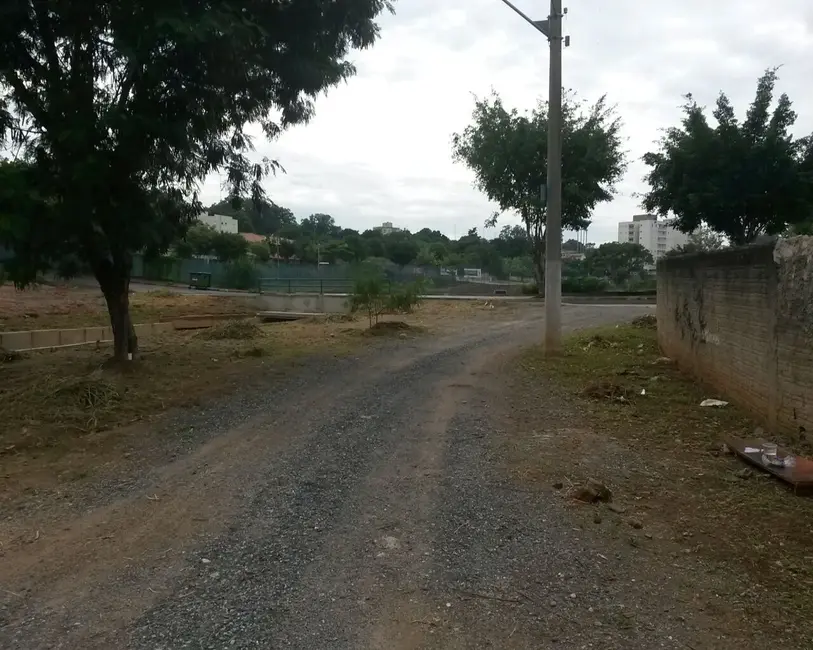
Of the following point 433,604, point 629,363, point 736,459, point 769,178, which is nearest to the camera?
point 433,604

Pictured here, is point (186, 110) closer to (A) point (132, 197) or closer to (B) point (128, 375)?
(A) point (132, 197)

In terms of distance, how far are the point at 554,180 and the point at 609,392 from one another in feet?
17.1

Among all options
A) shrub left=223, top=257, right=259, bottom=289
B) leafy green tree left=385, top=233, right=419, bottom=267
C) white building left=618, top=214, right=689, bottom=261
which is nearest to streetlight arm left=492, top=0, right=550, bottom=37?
shrub left=223, top=257, right=259, bottom=289

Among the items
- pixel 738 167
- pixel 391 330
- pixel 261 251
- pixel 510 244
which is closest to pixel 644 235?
pixel 510 244

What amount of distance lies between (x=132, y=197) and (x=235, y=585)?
274 inches

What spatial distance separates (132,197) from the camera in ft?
30.4

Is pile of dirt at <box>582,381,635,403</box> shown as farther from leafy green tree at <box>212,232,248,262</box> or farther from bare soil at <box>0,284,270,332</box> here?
leafy green tree at <box>212,232,248,262</box>

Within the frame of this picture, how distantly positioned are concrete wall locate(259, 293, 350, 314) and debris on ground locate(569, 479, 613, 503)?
61.9ft

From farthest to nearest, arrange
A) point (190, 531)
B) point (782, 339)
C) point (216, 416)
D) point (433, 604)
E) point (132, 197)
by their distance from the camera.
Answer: point (132, 197) < point (216, 416) < point (782, 339) < point (190, 531) < point (433, 604)

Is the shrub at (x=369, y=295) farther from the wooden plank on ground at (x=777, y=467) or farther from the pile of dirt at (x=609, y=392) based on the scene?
the wooden plank on ground at (x=777, y=467)

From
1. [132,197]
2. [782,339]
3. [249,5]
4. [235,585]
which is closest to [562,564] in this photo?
[235,585]

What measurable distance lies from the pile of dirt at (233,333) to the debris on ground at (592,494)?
11321 mm

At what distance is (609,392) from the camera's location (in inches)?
339

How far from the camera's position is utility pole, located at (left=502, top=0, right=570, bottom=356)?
12250 mm
